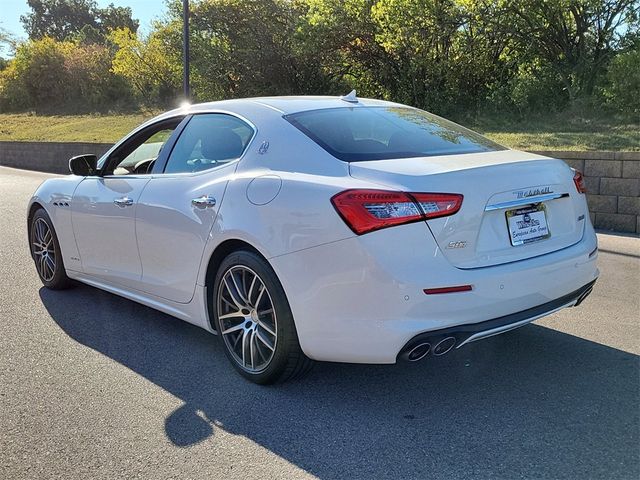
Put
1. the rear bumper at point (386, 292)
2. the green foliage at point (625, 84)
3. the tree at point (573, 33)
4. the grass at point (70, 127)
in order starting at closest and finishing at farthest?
the rear bumper at point (386, 292) < the green foliage at point (625, 84) < the tree at point (573, 33) < the grass at point (70, 127)

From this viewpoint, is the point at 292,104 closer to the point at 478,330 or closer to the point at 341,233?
the point at 341,233

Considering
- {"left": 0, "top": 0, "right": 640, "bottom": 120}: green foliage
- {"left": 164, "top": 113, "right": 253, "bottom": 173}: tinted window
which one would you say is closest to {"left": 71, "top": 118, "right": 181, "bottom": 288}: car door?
{"left": 164, "top": 113, "right": 253, "bottom": 173}: tinted window

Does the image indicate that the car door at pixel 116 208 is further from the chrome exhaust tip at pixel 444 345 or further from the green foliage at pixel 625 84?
the green foliage at pixel 625 84

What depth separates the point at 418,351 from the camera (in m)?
2.99

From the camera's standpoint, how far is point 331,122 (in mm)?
3734

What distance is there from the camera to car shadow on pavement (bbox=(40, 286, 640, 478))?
2771 mm

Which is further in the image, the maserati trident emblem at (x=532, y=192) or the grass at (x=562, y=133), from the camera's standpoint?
the grass at (x=562, y=133)

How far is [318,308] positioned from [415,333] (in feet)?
1.65

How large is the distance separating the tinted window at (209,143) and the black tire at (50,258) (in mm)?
1781

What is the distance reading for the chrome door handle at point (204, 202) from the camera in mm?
3650

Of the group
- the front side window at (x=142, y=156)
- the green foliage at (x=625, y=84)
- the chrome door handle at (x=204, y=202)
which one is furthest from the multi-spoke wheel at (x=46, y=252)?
the green foliage at (x=625, y=84)

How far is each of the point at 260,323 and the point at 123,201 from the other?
1558 millimetres

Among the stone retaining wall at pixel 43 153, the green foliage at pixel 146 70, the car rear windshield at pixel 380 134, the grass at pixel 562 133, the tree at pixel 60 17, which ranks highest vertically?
the tree at pixel 60 17

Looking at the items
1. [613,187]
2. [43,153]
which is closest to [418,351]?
[613,187]
